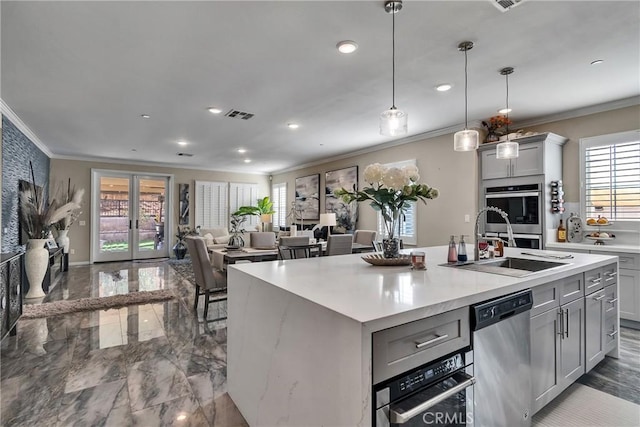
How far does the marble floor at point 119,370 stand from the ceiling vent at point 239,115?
2.60 metres

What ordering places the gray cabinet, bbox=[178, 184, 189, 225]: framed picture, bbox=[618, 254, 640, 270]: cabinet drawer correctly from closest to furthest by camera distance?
bbox=[618, 254, 640, 270]: cabinet drawer < the gray cabinet < bbox=[178, 184, 189, 225]: framed picture

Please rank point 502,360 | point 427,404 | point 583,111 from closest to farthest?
point 427,404 < point 502,360 < point 583,111

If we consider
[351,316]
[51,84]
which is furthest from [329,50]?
[51,84]

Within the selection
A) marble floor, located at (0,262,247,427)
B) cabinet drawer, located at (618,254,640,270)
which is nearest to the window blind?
cabinet drawer, located at (618,254,640,270)

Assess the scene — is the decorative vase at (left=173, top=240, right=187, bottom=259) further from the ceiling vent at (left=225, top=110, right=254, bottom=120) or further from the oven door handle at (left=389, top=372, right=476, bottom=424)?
the oven door handle at (left=389, top=372, right=476, bottom=424)

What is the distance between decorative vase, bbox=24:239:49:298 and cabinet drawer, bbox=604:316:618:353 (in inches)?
262

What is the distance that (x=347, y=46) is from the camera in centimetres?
259

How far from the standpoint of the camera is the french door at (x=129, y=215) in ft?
26.2

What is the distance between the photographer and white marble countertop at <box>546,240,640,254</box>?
3454mm

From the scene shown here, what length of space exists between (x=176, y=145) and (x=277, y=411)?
5994 mm

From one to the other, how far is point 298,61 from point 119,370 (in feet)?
9.71

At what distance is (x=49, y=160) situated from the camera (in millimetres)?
7273

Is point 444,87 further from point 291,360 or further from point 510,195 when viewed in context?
point 291,360

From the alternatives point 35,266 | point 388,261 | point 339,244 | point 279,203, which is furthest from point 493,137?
point 35,266
